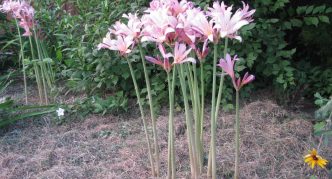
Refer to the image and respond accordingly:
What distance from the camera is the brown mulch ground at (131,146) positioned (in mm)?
2727

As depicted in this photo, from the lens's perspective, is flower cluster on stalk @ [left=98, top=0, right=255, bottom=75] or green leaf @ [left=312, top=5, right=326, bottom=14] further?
green leaf @ [left=312, top=5, right=326, bottom=14]

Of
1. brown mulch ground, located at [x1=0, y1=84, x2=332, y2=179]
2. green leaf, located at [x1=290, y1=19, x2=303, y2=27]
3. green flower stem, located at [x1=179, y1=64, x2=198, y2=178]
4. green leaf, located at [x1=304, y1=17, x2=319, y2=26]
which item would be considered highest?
green leaf, located at [x1=304, y1=17, x2=319, y2=26]

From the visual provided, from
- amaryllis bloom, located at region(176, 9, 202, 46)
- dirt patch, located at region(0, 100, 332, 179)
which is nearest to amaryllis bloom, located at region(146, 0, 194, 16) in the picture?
amaryllis bloom, located at region(176, 9, 202, 46)

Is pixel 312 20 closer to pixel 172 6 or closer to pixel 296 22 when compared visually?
pixel 296 22

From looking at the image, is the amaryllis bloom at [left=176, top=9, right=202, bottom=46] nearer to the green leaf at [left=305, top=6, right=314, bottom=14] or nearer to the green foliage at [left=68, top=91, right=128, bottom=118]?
the green foliage at [left=68, top=91, right=128, bottom=118]

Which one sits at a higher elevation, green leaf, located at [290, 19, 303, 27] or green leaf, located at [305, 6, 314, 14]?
green leaf, located at [305, 6, 314, 14]

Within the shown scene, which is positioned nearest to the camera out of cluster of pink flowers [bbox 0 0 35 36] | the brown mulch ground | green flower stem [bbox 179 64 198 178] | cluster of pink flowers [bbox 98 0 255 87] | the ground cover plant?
cluster of pink flowers [bbox 98 0 255 87]

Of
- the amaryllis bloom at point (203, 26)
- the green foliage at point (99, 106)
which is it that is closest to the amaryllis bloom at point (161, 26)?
the amaryllis bloom at point (203, 26)

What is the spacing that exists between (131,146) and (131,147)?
0.07 feet

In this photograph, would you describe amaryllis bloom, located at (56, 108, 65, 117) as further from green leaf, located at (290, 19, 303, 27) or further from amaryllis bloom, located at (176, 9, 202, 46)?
green leaf, located at (290, 19, 303, 27)

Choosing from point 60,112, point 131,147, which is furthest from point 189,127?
point 60,112

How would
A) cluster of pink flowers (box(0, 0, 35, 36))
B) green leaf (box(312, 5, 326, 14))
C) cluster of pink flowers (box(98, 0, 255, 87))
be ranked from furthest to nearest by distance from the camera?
1. green leaf (box(312, 5, 326, 14))
2. cluster of pink flowers (box(0, 0, 35, 36))
3. cluster of pink flowers (box(98, 0, 255, 87))

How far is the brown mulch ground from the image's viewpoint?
2727mm

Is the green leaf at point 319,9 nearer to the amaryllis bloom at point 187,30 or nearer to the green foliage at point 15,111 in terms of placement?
the amaryllis bloom at point 187,30
